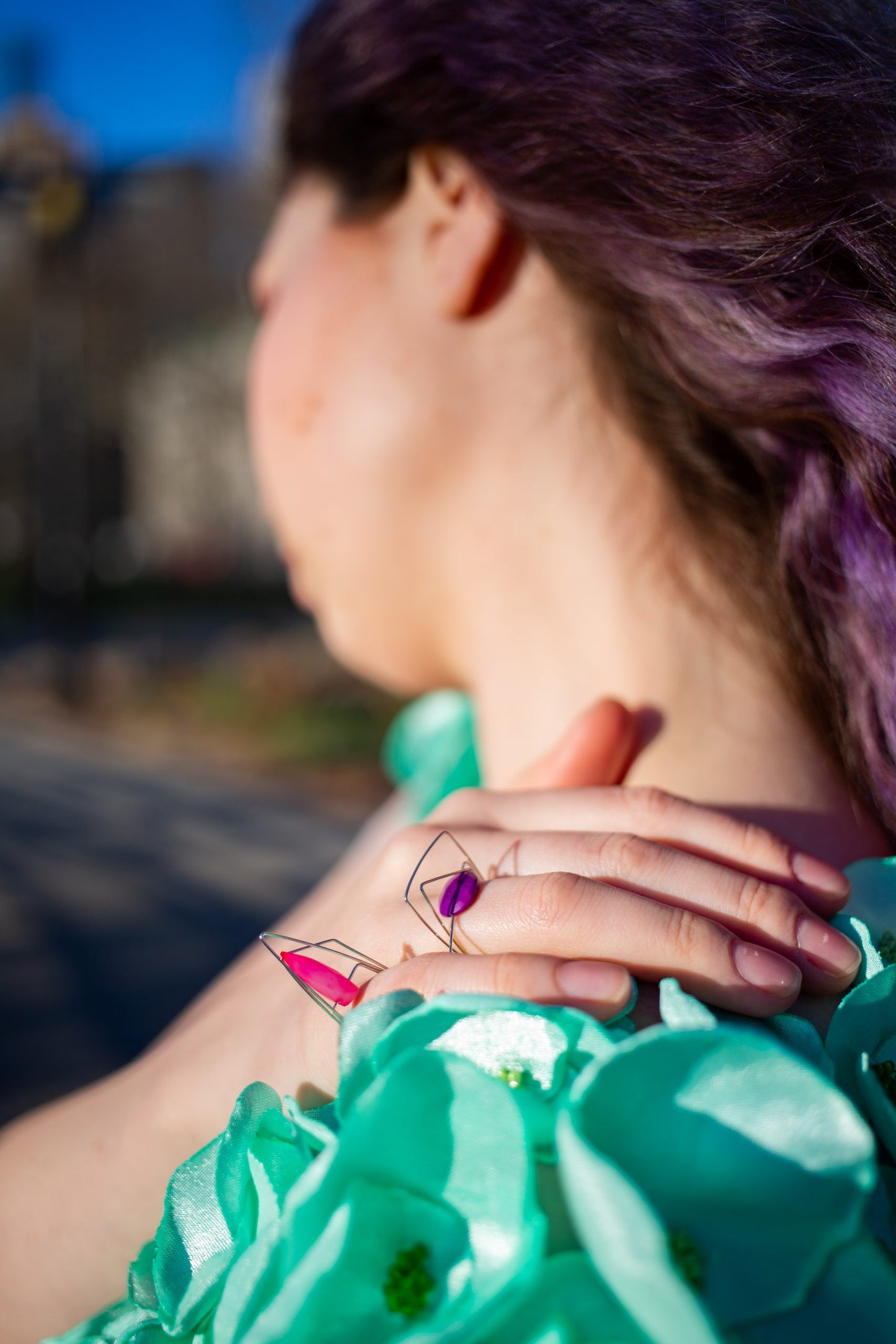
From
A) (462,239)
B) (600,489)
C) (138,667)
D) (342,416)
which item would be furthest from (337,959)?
(138,667)

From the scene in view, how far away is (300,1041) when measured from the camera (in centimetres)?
81

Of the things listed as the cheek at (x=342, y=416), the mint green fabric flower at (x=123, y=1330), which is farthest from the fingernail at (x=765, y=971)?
the cheek at (x=342, y=416)

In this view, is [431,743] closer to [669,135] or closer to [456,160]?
[456,160]

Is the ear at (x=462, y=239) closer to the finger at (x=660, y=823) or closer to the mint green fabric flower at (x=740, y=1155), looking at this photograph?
the finger at (x=660, y=823)

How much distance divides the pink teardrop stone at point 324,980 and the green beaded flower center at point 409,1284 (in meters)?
0.19

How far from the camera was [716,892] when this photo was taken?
740 mm

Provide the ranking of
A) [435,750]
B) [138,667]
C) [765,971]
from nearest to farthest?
[765,971] < [435,750] < [138,667]

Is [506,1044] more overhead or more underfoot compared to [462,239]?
more underfoot

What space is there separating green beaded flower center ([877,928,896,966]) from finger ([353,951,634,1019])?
0.77 feet

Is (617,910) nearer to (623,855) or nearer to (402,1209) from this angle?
(623,855)

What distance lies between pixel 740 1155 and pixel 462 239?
950 millimetres

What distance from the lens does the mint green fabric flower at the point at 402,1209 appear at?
589 millimetres

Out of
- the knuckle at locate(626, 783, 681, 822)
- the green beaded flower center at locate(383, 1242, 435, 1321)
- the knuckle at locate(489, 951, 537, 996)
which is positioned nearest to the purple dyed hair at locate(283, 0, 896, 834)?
the knuckle at locate(626, 783, 681, 822)

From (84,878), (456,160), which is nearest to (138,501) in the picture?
(84,878)
